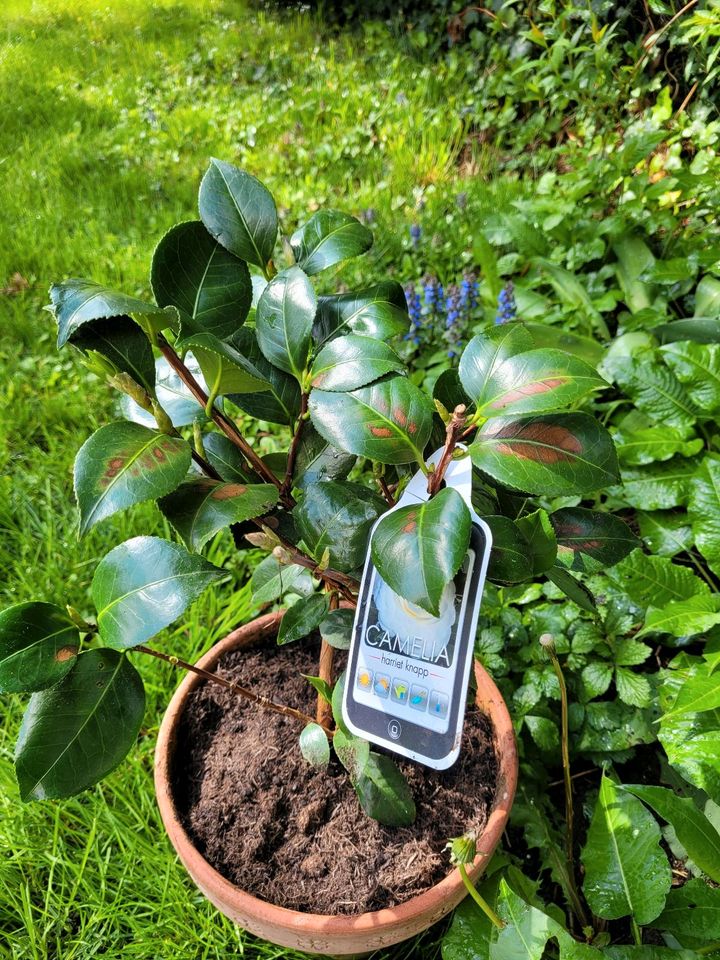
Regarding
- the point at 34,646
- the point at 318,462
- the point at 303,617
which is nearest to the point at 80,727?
the point at 34,646

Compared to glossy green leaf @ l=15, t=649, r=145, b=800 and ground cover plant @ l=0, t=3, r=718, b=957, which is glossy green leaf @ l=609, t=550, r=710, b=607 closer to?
ground cover plant @ l=0, t=3, r=718, b=957

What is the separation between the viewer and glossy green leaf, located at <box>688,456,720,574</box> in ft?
4.14

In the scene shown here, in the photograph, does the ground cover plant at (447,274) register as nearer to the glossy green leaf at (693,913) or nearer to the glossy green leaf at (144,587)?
the glossy green leaf at (693,913)

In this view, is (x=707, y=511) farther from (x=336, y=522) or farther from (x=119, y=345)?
(x=119, y=345)

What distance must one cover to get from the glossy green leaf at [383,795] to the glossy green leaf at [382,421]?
1.50 feet

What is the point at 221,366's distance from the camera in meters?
0.63

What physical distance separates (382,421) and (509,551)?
17 cm

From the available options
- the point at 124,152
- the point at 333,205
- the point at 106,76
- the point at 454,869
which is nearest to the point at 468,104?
the point at 333,205

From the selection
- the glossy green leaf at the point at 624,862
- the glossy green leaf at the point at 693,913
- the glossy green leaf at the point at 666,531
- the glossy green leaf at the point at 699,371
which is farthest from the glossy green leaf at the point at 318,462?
the glossy green leaf at the point at 699,371

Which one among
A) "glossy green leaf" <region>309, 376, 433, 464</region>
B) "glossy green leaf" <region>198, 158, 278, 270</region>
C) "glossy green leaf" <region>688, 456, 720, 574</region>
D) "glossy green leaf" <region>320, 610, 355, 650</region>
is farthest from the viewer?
"glossy green leaf" <region>688, 456, 720, 574</region>

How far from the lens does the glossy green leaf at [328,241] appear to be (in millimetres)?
794

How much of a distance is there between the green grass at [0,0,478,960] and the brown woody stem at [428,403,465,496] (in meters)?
0.44

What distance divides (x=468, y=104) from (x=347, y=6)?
186 centimetres

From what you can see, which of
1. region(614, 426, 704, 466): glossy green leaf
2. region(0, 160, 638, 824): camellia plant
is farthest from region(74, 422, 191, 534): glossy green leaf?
region(614, 426, 704, 466): glossy green leaf
